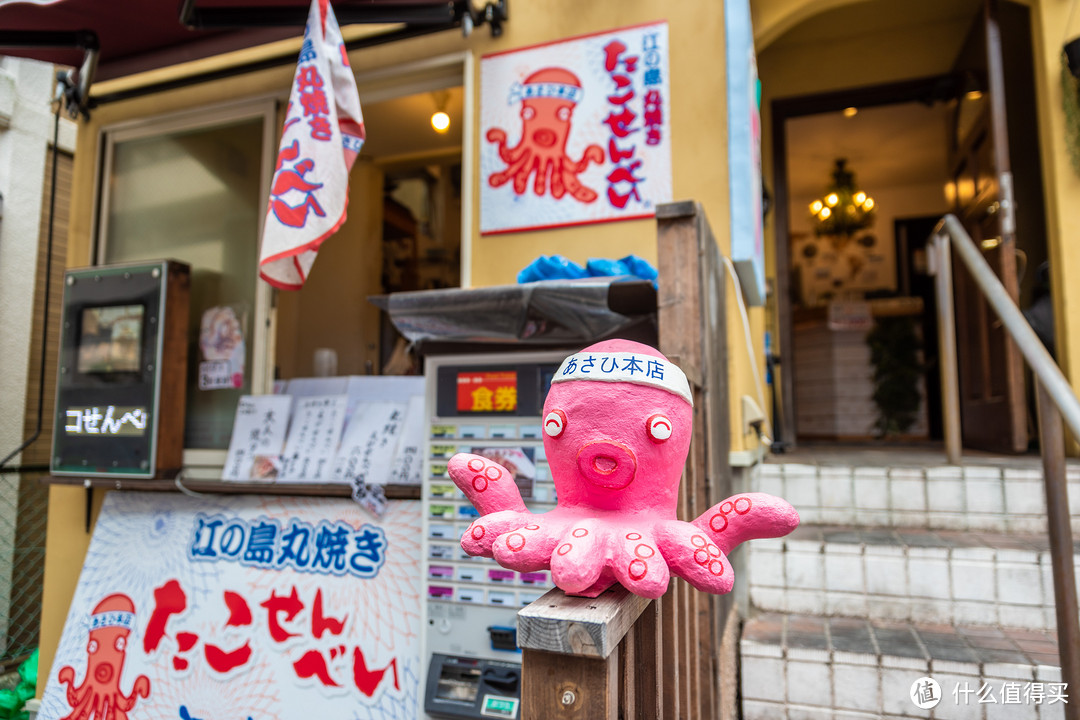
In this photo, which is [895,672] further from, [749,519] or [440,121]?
[440,121]

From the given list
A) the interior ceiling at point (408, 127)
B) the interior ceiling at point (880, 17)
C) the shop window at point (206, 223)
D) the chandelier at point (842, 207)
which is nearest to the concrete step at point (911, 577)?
the shop window at point (206, 223)

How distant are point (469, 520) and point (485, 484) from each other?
124 cm

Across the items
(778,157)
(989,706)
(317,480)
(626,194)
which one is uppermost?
(778,157)

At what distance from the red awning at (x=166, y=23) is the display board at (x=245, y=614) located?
2.51 meters

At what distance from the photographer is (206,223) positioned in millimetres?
4145

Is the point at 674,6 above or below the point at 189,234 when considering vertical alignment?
above

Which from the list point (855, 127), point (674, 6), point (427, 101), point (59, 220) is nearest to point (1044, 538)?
point (674, 6)

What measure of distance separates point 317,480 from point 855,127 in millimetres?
7145

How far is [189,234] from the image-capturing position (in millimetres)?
4184

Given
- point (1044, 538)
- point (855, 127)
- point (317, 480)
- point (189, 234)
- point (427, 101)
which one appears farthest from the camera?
point (855, 127)

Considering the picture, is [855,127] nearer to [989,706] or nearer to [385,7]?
[385,7]

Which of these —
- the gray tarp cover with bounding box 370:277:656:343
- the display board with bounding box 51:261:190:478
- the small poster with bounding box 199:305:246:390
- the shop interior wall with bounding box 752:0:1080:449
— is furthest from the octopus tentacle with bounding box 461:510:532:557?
the shop interior wall with bounding box 752:0:1080:449

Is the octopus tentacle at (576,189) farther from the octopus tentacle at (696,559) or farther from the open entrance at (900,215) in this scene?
the open entrance at (900,215)

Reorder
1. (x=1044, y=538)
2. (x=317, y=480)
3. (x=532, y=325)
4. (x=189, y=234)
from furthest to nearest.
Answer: (x=189, y=234) < (x=317, y=480) < (x=1044, y=538) < (x=532, y=325)
